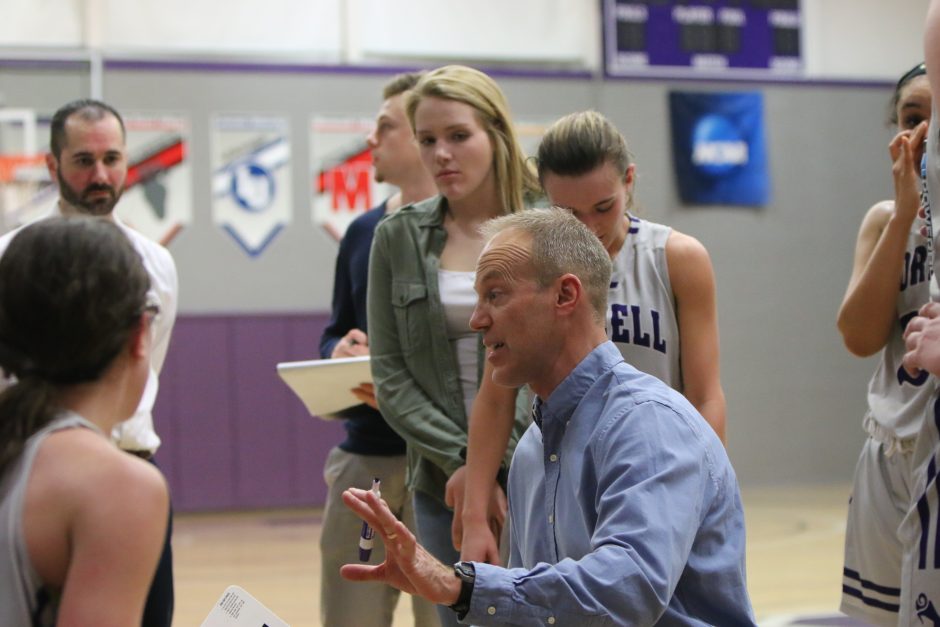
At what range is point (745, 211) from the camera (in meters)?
10.3

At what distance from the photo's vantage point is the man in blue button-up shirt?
1750 millimetres

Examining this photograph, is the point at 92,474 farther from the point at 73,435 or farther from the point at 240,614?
the point at 240,614

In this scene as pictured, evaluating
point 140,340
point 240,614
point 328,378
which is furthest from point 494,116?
point 140,340

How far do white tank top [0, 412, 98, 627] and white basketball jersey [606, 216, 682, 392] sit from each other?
4.82 feet

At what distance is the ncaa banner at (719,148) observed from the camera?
1013cm

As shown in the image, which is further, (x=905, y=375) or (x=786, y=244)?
(x=786, y=244)

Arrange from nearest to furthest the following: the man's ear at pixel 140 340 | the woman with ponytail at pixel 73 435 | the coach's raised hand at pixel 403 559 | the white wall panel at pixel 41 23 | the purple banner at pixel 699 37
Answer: the woman with ponytail at pixel 73 435 → the man's ear at pixel 140 340 → the coach's raised hand at pixel 403 559 → the white wall panel at pixel 41 23 → the purple banner at pixel 699 37

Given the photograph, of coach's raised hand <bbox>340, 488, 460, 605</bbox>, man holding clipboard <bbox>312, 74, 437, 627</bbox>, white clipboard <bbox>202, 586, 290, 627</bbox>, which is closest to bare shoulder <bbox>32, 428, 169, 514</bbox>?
coach's raised hand <bbox>340, 488, 460, 605</bbox>

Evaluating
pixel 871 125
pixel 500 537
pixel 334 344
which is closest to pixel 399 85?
pixel 334 344

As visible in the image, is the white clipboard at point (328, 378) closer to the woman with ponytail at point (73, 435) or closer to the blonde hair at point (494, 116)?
the blonde hair at point (494, 116)

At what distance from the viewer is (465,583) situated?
5.82 feet

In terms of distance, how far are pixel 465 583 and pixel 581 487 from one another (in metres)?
0.30

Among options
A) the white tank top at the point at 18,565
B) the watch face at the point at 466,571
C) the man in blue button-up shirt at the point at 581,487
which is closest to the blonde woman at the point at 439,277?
the man in blue button-up shirt at the point at 581,487

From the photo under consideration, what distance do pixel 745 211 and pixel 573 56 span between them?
6.53ft
